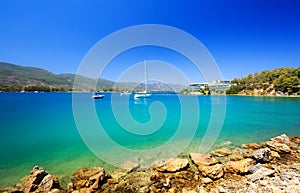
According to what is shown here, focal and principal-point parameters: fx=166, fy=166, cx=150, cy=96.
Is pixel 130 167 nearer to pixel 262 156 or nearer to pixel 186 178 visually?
pixel 186 178

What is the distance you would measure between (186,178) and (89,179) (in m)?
3.64

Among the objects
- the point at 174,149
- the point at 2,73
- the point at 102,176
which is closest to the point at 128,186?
the point at 102,176

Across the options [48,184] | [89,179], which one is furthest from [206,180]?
[48,184]

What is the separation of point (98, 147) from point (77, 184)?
6.01 meters

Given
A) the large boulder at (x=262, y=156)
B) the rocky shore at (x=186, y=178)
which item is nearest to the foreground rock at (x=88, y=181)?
the rocky shore at (x=186, y=178)

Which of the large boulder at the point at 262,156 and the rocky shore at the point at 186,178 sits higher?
the large boulder at the point at 262,156

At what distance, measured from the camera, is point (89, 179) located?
6.12 meters

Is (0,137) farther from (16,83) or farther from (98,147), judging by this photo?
(16,83)

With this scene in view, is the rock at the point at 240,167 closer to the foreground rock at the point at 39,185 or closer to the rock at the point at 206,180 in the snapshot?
the rock at the point at 206,180

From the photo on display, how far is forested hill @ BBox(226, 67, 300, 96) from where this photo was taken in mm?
63750

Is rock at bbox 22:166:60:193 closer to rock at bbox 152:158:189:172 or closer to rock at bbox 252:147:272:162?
rock at bbox 152:158:189:172

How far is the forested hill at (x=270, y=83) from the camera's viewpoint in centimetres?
6375

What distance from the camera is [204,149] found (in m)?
10.6

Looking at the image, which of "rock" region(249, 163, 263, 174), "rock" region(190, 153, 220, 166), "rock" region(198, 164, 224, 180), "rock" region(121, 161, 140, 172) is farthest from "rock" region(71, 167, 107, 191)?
"rock" region(249, 163, 263, 174)
